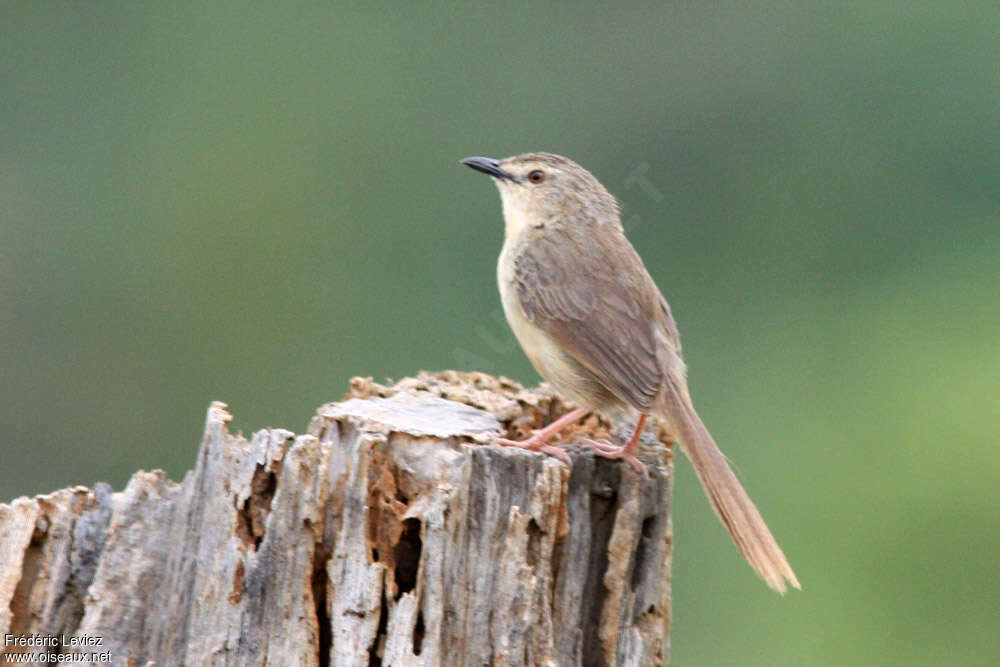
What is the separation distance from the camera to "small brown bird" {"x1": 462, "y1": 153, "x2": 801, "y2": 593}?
17.2ft

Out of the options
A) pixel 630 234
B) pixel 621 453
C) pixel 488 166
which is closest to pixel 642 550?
pixel 621 453

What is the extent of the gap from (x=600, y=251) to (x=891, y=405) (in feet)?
18.7

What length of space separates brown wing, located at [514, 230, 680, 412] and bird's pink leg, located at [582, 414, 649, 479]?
191 millimetres

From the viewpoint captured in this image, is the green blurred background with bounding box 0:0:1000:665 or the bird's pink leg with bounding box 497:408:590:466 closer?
the bird's pink leg with bounding box 497:408:590:466

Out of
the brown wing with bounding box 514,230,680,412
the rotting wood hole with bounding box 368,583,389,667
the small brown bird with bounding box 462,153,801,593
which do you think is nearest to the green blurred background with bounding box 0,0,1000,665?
the small brown bird with bounding box 462,153,801,593

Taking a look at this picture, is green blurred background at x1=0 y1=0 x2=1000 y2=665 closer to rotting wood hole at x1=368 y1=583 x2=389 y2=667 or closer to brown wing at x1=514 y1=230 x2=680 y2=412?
brown wing at x1=514 y1=230 x2=680 y2=412

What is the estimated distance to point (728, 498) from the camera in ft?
17.3

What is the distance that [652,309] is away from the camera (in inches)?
231

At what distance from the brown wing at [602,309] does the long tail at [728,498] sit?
0.16 meters

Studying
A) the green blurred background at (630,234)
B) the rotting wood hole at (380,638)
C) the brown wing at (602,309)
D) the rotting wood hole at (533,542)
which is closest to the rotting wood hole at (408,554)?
the rotting wood hole at (380,638)

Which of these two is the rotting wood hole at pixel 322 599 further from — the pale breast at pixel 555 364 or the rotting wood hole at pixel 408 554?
the pale breast at pixel 555 364

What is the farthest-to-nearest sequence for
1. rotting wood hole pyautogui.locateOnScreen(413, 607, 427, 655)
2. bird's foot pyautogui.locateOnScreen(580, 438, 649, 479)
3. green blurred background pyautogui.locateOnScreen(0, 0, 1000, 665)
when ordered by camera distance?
green blurred background pyautogui.locateOnScreen(0, 0, 1000, 665), bird's foot pyautogui.locateOnScreen(580, 438, 649, 479), rotting wood hole pyautogui.locateOnScreen(413, 607, 427, 655)

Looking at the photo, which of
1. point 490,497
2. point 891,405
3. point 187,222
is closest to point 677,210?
point 891,405

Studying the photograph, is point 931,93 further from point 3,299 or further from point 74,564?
point 74,564
